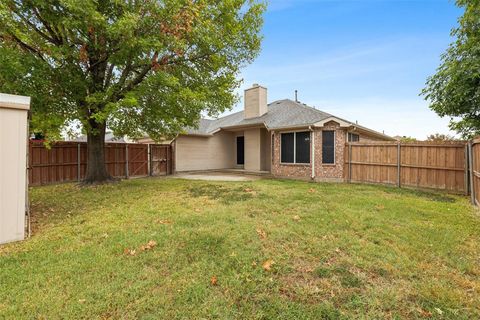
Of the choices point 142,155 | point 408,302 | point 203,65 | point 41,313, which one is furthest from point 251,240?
point 142,155

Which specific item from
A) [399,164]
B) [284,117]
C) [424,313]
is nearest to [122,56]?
[284,117]

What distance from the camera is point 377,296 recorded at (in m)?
2.74

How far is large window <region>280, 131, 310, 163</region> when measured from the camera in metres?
12.5

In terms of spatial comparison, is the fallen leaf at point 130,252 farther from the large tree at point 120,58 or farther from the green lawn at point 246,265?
the large tree at point 120,58

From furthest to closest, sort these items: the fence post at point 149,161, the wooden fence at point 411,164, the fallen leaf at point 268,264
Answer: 1. the fence post at point 149,161
2. the wooden fence at point 411,164
3. the fallen leaf at point 268,264

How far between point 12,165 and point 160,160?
39.2 feet

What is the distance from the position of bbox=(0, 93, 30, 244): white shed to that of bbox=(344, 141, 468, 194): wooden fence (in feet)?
38.3

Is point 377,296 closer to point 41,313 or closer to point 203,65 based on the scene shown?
point 41,313

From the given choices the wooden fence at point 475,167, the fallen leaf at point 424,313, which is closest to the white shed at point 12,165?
the fallen leaf at point 424,313

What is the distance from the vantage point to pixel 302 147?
12680 millimetres

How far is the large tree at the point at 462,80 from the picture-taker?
26.9 feet

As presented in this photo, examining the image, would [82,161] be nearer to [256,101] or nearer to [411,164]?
[256,101]

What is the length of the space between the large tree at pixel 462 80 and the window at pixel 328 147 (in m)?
3.87

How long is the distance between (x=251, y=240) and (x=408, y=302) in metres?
2.20
